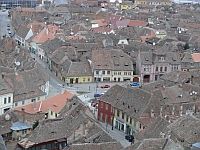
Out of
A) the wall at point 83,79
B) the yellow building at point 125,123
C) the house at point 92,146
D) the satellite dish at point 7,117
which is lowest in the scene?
the wall at point 83,79

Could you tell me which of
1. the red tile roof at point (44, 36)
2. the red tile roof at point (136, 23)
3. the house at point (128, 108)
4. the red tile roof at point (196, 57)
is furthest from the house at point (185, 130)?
the red tile roof at point (136, 23)

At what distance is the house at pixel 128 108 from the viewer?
188 ft

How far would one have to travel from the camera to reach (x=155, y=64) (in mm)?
89938

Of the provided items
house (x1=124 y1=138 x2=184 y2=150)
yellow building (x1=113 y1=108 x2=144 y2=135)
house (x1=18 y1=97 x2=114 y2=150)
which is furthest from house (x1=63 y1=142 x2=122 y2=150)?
yellow building (x1=113 y1=108 x2=144 y2=135)

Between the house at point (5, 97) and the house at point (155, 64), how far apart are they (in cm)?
3087

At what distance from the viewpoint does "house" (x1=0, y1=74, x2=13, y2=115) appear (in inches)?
2493

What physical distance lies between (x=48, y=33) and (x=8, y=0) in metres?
74.9

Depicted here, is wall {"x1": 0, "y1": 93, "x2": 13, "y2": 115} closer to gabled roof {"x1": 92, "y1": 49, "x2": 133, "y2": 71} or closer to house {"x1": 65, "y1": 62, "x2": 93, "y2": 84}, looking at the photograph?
house {"x1": 65, "y1": 62, "x2": 93, "y2": 84}

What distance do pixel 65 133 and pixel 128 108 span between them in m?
12.4

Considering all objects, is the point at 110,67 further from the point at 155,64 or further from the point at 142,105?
the point at 142,105

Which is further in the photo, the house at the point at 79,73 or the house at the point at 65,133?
the house at the point at 79,73

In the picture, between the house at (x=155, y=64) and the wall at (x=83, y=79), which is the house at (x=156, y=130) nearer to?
the wall at (x=83, y=79)

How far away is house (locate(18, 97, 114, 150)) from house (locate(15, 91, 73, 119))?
26.5ft

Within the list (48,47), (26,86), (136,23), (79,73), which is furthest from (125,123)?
(136,23)
